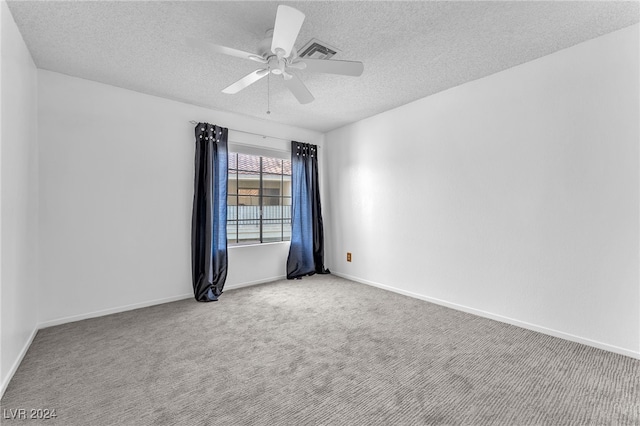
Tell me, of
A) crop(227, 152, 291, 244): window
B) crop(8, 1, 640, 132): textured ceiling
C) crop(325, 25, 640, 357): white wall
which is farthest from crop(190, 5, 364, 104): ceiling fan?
crop(227, 152, 291, 244): window

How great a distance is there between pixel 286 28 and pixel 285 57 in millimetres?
321

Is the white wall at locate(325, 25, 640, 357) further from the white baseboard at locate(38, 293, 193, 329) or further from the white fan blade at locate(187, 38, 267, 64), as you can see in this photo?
the white baseboard at locate(38, 293, 193, 329)

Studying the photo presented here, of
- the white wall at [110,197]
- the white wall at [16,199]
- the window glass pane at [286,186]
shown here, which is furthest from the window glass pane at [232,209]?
the white wall at [16,199]

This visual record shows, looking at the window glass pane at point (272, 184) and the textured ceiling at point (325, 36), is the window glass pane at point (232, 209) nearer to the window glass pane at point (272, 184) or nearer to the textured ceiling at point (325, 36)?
the window glass pane at point (272, 184)

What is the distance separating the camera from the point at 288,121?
4.23 meters

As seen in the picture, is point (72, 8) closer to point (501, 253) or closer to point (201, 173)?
point (201, 173)

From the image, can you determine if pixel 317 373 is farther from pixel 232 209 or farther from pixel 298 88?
pixel 232 209

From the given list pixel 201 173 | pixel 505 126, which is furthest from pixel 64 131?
pixel 505 126

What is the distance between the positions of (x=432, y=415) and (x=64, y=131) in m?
3.79

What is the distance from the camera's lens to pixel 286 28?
160 centimetres

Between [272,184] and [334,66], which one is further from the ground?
[334,66]

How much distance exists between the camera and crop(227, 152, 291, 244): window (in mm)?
4062

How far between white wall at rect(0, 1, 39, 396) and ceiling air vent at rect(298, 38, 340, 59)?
1.93m

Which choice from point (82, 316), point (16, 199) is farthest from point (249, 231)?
point (16, 199)
